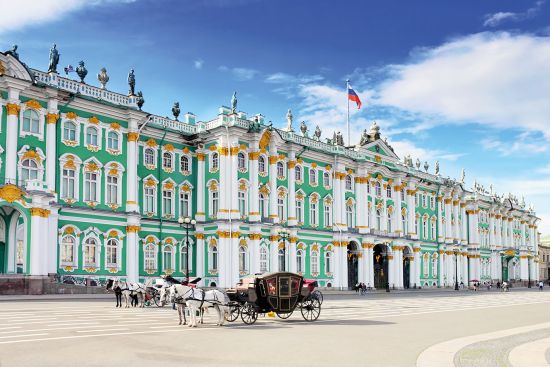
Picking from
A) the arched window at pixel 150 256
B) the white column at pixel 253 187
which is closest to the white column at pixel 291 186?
the white column at pixel 253 187

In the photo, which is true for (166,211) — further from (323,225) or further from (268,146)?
(323,225)

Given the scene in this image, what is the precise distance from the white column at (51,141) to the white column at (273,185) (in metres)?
21.6

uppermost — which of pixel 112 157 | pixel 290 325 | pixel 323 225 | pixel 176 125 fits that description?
pixel 176 125

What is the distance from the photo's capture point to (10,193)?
39.6 metres

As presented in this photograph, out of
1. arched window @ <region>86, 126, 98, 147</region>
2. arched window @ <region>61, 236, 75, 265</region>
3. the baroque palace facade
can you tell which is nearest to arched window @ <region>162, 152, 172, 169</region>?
the baroque palace facade

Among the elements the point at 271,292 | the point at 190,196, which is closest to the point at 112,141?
the point at 190,196

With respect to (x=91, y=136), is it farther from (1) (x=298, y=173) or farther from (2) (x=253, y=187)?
(1) (x=298, y=173)

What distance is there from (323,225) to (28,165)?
106ft

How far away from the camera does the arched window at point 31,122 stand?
142ft

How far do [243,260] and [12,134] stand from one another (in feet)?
76.2

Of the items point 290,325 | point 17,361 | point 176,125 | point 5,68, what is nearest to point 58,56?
point 5,68

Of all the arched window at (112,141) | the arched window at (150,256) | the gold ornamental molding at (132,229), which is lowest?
the arched window at (150,256)

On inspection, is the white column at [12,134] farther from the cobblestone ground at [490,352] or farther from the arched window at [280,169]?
the cobblestone ground at [490,352]

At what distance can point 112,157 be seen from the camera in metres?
48.8
